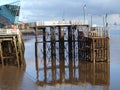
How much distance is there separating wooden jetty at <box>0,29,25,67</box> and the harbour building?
20.2m

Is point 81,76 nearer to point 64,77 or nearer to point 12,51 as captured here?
point 64,77

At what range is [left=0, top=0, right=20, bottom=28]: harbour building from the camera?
211ft

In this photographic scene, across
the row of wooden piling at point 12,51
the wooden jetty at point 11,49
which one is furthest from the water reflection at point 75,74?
the wooden jetty at point 11,49

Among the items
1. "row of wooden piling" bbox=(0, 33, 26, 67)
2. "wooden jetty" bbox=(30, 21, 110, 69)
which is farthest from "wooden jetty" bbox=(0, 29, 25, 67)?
"wooden jetty" bbox=(30, 21, 110, 69)

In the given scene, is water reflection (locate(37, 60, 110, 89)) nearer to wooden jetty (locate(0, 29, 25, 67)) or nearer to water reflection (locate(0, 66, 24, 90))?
water reflection (locate(0, 66, 24, 90))

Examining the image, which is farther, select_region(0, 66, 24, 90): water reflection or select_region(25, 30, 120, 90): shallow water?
select_region(25, 30, 120, 90): shallow water

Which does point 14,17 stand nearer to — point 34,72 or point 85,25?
point 85,25

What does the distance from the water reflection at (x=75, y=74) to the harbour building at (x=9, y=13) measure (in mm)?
22032

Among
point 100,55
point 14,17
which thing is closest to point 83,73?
point 100,55

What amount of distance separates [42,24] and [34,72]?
10982 millimetres

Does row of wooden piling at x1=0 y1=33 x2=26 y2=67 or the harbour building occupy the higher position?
the harbour building

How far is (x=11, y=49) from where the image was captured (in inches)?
1720

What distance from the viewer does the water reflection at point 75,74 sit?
3397cm

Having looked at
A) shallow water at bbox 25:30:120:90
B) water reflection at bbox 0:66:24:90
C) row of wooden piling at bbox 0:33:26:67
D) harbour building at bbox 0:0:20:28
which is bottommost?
shallow water at bbox 25:30:120:90
